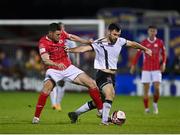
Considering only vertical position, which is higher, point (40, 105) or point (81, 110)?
point (40, 105)

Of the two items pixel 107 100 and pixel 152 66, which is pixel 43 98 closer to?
pixel 107 100

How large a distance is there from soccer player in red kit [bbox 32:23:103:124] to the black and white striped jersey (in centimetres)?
25

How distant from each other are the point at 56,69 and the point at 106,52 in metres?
1.26

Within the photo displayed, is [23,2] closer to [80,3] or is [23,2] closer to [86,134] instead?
[80,3]

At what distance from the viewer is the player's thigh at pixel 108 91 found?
15.3m

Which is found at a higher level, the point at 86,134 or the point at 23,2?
the point at 23,2

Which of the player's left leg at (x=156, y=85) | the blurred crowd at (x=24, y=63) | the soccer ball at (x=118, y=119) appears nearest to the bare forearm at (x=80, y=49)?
the soccer ball at (x=118, y=119)

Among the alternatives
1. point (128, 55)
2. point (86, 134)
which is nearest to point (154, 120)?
point (86, 134)

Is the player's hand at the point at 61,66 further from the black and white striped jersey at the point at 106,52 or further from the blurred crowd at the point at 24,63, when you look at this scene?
the blurred crowd at the point at 24,63

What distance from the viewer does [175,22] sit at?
32.9m

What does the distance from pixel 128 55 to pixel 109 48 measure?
16463mm

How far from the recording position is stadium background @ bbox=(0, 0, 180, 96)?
29.2 m

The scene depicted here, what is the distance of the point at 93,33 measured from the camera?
30750 millimetres

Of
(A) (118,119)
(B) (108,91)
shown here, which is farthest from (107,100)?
(A) (118,119)
